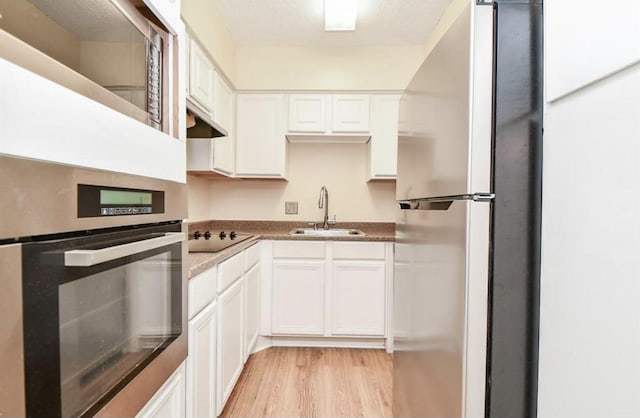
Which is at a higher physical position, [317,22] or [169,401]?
[317,22]

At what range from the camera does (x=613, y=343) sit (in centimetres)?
56

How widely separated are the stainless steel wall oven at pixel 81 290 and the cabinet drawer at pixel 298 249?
1.75 m

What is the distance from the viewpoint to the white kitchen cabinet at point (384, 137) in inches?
111

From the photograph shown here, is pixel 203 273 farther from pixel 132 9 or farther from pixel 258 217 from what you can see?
pixel 258 217

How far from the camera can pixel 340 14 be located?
7.69ft

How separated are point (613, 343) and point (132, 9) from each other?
3.68ft

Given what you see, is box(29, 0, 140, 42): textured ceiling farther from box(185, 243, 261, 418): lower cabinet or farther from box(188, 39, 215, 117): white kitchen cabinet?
box(188, 39, 215, 117): white kitchen cabinet

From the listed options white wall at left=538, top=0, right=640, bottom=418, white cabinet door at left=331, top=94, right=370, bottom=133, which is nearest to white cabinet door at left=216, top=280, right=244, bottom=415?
white wall at left=538, top=0, right=640, bottom=418

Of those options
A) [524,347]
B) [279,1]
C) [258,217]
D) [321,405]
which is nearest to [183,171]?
[524,347]

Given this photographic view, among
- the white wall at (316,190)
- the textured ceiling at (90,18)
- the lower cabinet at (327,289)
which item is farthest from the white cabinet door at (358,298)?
the textured ceiling at (90,18)

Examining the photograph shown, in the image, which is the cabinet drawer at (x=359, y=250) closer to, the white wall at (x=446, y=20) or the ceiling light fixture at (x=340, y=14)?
the white wall at (x=446, y=20)

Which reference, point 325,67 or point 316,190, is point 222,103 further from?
point 316,190

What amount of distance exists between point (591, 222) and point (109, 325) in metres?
0.93

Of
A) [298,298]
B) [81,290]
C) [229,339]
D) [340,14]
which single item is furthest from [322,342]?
[340,14]
